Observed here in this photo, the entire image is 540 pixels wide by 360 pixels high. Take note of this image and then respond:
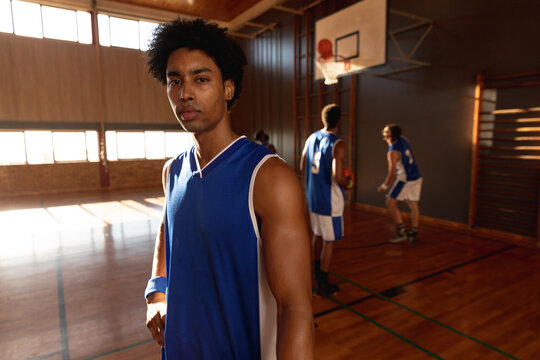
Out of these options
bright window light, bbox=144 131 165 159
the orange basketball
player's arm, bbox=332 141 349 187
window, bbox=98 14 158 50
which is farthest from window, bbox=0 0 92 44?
player's arm, bbox=332 141 349 187

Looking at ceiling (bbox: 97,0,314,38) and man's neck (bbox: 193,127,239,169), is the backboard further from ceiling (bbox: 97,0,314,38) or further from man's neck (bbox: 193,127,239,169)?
man's neck (bbox: 193,127,239,169)

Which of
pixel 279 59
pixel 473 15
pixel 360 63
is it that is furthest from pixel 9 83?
pixel 473 15

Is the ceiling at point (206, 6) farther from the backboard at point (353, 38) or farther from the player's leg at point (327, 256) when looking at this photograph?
the player's leg at point (327, 256)

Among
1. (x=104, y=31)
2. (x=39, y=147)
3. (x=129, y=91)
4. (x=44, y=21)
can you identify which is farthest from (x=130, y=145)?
(x=44, y=21)

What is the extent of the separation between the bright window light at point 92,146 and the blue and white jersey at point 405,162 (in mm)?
8873

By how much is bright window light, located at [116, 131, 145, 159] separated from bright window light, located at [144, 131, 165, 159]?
0.16 m

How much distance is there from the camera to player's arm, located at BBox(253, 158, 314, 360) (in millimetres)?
741

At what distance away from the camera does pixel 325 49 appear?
254 inches

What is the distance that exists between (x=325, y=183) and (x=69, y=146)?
30.6ft

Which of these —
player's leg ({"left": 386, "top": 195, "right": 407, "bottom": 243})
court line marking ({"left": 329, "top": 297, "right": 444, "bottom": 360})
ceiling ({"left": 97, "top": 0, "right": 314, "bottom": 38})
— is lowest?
court line marking ({"left": 329, "top": 297, "right": 444, "bottom": 360})

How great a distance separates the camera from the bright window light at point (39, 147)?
30.6 ft

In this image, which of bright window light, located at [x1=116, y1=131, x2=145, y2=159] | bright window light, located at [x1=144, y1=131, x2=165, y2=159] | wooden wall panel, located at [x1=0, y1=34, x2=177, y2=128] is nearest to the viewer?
wooden wall panel, located at [x1=0, y1=34, x2=177, y2=128]

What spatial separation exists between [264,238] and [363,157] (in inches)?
253

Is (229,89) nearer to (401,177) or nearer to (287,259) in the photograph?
(287,259)
